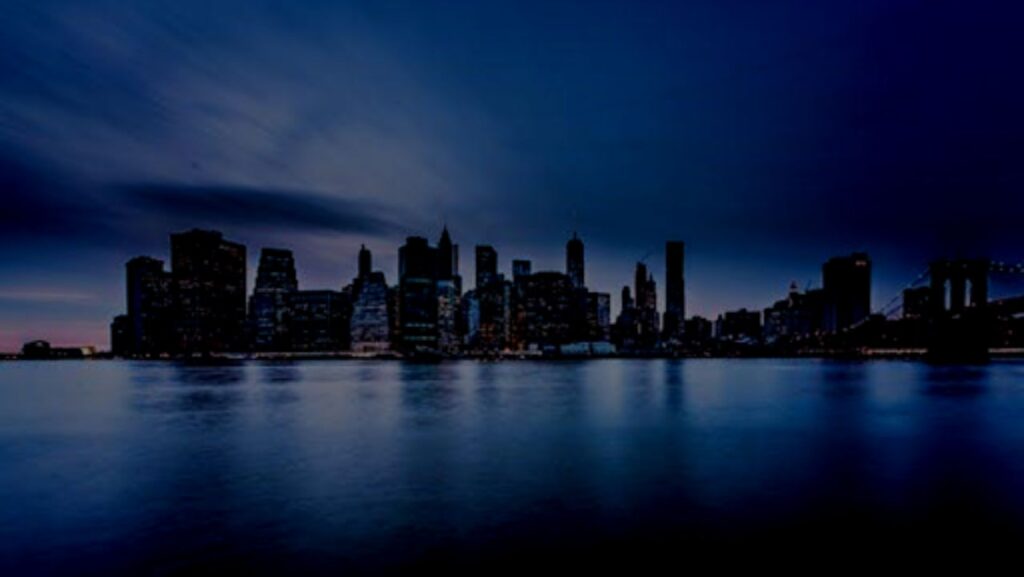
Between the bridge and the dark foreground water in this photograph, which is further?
the bridge

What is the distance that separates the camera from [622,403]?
181 ft

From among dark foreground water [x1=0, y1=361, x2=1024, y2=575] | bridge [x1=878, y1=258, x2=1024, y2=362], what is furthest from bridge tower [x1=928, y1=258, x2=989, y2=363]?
dark foreground water [x1=0, y1=361, x2=1024, y2=575]

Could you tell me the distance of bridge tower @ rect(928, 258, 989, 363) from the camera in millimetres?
146000

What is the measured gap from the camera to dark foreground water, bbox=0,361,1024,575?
584 inches

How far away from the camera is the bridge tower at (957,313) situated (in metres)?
146

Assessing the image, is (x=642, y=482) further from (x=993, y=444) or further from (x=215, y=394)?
(x=215, y=394)

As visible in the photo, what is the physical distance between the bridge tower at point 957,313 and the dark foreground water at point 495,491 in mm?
119677

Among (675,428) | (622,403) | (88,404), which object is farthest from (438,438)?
(88,404)

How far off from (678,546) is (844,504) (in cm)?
672

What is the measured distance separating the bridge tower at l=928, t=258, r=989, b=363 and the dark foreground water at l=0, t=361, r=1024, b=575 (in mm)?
119677

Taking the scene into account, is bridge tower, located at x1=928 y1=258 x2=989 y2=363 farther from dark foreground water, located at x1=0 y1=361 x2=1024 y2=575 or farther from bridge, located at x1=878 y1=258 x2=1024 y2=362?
dark foreground water, located at x1=0 y1=361 x2=1024 y2=575

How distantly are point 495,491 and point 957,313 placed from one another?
503ft

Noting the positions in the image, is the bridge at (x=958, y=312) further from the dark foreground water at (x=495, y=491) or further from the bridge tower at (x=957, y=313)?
the dark foreground water at (x=495, y=491)

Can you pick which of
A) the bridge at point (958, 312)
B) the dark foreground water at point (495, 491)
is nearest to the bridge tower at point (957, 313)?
the bridge at point (958, 312)
